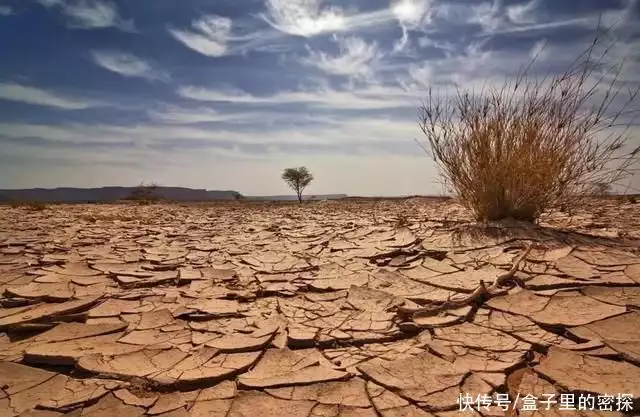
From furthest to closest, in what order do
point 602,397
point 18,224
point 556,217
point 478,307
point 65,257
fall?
1. point 18,224
2. point 556,217
3. point 65,257
4. point 478,307
5. point 602,397

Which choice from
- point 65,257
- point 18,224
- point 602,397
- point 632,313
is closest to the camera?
point 602,397

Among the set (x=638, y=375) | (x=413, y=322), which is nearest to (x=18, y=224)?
(x=413, y=322)

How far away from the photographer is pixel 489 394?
56.0 inches

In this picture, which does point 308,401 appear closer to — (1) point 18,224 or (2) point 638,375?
(2) point 638,375

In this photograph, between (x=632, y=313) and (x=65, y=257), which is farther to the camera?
(x=65, y=257)

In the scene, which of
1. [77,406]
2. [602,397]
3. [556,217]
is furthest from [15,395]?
[556,217]

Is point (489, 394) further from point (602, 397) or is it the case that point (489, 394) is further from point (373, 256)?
point (373, 256)

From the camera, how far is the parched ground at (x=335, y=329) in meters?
1.45

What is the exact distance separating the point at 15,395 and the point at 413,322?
176 cm

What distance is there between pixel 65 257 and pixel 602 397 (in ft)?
13.3

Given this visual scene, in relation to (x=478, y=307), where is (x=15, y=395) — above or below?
below

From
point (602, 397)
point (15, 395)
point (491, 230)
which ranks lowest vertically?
point (15, 395)

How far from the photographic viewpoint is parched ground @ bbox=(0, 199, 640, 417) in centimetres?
145

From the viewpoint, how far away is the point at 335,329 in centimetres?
203
